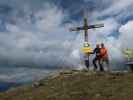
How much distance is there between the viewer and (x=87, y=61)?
39.4m

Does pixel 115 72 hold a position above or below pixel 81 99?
above

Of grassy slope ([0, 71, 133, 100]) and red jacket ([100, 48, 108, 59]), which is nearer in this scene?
grassy slope ([0, 71, 133, 100])

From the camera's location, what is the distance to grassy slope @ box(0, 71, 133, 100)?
1170 inches

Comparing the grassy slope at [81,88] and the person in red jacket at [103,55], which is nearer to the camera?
the grassy slope at [81,88]

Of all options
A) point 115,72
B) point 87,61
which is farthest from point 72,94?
point 87,61

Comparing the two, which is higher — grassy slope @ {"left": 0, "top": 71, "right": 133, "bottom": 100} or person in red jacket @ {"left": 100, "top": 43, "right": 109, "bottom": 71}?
person in red jacket @ {"left": 100, "top": 43, "right": 109, "bottom": 71}

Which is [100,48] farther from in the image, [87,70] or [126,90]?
[126,90]

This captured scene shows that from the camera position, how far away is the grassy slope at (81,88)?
29719 mm

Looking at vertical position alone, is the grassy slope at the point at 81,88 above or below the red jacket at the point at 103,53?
below

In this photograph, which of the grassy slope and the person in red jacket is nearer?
the grassy slope

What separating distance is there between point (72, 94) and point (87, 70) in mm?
7568

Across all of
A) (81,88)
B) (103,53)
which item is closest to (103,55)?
(103,53)

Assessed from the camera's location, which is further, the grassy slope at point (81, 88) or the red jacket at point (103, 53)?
the red jacket at point (103, 53)

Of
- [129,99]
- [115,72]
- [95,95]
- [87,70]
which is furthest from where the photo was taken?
[87,70]
